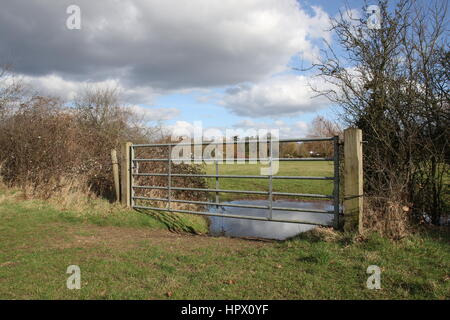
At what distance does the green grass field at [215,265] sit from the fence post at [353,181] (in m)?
0.28

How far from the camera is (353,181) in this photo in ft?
15.6

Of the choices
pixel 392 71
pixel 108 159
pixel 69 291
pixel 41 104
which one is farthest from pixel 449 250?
pixel 41 104

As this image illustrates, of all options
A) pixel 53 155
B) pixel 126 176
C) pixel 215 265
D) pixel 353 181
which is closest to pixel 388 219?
pixel 353 181

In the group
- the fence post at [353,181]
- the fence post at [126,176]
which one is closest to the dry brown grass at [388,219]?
the fence post at [353,181]

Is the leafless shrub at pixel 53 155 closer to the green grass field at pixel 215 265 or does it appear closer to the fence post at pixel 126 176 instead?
the fence post at pixel 126 176

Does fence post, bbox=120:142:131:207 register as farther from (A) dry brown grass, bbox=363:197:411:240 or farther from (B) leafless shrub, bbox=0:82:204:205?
(A) dry brown grass, bbox=363:197:411:240

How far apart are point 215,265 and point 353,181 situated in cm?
231

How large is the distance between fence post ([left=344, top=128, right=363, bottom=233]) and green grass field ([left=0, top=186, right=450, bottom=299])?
10.9 inches

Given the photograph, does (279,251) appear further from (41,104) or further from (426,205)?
(41,104)

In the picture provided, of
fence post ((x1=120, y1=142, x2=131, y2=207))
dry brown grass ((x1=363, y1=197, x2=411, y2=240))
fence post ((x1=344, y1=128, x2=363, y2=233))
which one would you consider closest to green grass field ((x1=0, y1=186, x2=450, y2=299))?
dry brown grass ((x1=363, y1=197, x2=411, y2=240))

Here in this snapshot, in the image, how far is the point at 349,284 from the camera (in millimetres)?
3328

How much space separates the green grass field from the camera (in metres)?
3.22

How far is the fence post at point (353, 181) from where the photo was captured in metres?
4.71
